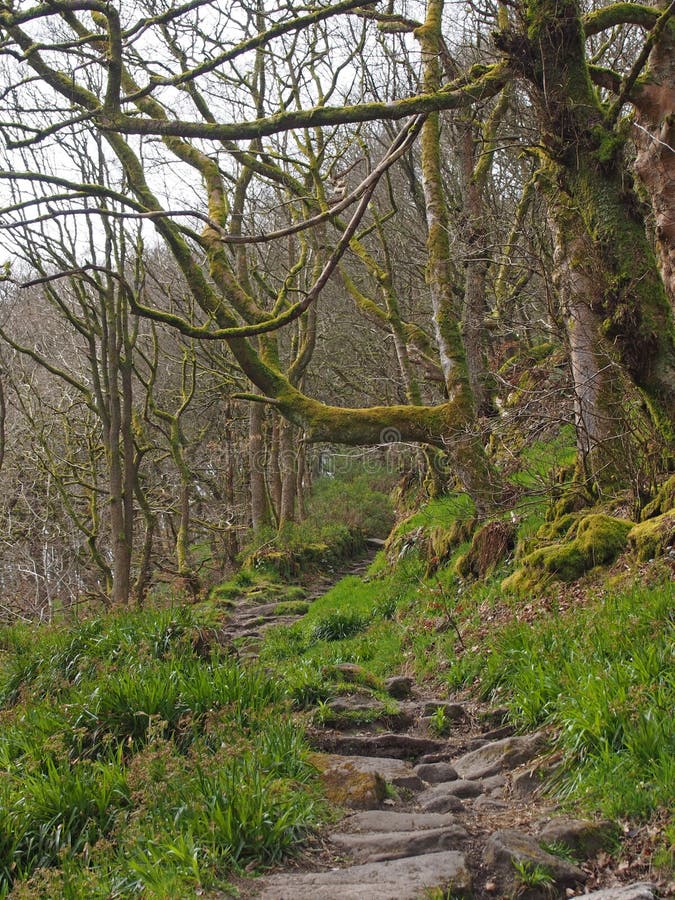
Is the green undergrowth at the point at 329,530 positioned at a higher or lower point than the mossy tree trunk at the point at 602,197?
lower

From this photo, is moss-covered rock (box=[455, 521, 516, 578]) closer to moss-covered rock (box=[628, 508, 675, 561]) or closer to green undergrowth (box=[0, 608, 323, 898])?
moss-covered rock (box=[628, 508, 675, 561])

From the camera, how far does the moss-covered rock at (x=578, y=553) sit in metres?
6.71

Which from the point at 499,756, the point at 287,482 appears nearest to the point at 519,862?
the point at 499,756

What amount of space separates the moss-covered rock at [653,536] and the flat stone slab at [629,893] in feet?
11.6

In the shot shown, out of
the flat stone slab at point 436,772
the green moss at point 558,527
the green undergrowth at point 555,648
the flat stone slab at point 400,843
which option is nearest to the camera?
the flat stone slab at point 400,843

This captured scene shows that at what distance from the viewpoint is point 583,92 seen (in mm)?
6559

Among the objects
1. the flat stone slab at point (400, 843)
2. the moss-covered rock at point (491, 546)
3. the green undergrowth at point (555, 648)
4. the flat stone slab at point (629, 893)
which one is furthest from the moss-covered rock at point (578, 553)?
the flat stone slab at point (629, 893)

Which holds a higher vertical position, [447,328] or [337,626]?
[447,328]

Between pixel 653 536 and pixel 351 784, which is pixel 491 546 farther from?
pixel 351 784

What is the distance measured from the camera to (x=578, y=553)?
6879 millimetres

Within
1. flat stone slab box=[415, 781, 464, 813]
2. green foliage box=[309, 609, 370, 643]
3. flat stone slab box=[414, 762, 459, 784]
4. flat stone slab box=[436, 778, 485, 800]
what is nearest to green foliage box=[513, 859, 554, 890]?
flat stone slab box=[415, 781, 464, 813]

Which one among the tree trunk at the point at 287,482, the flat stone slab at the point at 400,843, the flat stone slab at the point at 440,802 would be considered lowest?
the flat stone slab at the point at 440,802

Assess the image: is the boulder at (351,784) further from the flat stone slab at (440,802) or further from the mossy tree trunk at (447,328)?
the mossy tree trunk at (447,328)

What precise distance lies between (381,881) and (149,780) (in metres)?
1.44
